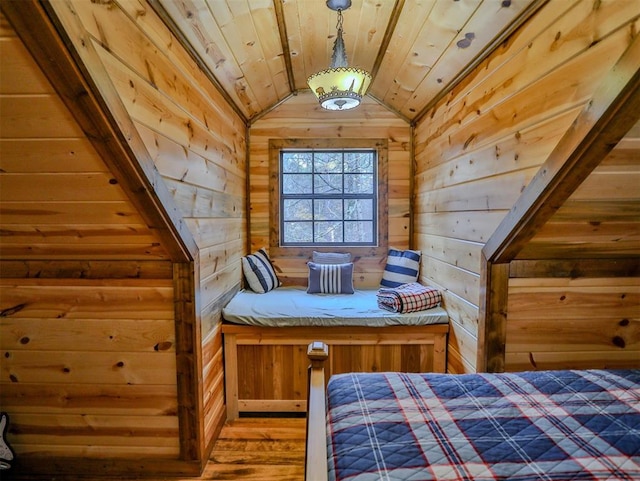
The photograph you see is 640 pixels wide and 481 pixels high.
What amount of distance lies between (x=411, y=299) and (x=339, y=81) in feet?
5.02

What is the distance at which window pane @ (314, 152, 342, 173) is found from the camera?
132 inches

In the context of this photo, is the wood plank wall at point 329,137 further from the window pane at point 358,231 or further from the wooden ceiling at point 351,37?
the wooden ceiling at point 351,37

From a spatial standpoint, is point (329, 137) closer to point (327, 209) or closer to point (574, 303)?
point (327, 209)

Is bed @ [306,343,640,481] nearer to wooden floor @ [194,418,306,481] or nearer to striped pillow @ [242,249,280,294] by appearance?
wooden floor @ [194,418,306,481]

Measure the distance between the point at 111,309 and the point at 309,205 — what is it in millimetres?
1995

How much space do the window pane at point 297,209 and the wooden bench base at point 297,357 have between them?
1.27 metres

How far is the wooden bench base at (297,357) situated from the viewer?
2.44 metres

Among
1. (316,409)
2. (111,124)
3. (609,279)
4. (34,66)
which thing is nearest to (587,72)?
(609,279)

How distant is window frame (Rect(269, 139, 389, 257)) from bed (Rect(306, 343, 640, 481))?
1888 millimetres

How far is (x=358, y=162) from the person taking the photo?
132 inches

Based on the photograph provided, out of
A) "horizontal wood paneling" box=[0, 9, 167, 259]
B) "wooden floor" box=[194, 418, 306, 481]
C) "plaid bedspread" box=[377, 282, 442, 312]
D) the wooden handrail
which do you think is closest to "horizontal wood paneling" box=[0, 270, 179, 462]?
"horizontal wood paneling" box=[0, 9, 167, 259]

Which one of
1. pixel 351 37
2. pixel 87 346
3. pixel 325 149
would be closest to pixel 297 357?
pixel 87 346

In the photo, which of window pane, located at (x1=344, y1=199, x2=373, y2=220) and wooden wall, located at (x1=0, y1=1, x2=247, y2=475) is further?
window pane, located at (x1=344, y1=199, x2=373, y2=220)

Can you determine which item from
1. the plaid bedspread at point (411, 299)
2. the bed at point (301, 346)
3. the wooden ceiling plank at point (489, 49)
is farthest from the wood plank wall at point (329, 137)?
the bed at point (301, 346)
